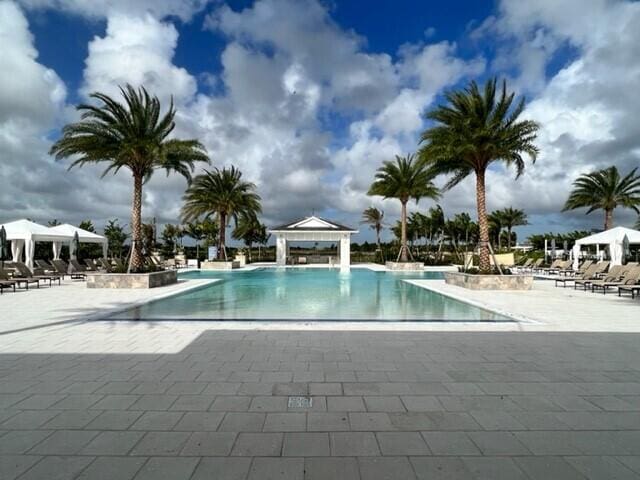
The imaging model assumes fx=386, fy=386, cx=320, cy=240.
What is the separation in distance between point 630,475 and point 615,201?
3217 centimetres

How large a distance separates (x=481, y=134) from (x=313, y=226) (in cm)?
2207

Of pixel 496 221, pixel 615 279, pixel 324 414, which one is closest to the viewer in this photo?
pixel 324 414

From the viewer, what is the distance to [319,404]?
3.69 m

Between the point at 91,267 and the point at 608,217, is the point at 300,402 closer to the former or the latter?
the point at 91,267

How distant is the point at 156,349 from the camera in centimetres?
567

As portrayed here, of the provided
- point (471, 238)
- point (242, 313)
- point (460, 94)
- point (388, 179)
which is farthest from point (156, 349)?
point (471, 238)

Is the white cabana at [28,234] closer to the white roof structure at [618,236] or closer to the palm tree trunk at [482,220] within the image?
the palm tree trunk at [482,220]

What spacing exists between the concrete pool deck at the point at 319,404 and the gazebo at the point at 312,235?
27327mm

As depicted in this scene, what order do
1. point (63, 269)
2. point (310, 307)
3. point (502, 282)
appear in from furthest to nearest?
point (63, 269) < point (502, 282) < point (310, 307)

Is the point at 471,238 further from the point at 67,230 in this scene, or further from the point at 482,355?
the point at 482,355

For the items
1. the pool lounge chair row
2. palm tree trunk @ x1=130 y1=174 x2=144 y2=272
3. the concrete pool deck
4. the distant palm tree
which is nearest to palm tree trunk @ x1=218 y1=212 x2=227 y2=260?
palm tree trunk @ x1=130 y1=174 x2=144 y2=272

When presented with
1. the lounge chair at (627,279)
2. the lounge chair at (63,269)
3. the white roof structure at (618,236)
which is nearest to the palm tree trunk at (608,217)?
the white roof structure at (618,236)

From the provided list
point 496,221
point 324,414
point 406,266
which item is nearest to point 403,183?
point 406,266

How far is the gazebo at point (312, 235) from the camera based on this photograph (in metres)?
34.2
